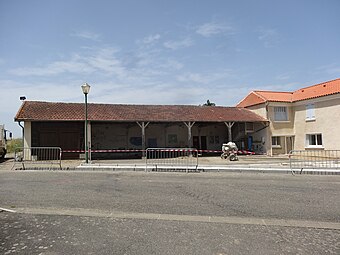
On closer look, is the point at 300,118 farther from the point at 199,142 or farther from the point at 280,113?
the point at 199,142

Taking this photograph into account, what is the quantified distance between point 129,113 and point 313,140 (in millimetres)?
15315

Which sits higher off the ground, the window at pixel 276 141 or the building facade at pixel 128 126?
the building facade at pixel 128 126

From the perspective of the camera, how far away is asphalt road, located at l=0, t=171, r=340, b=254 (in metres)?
3.99

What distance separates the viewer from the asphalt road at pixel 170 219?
3992 mm

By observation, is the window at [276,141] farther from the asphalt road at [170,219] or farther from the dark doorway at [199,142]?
the asphalt road at [170,219]

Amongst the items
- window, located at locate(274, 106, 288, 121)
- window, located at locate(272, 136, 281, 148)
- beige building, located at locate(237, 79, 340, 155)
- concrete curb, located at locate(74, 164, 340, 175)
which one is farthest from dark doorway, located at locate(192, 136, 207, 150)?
concrete curb, located at locate(74, 164, 340, 175)

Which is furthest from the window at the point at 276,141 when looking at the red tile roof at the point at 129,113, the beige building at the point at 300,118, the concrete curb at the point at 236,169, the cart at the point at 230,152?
the concrete curb at the point at 236,169

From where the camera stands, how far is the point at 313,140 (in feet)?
76.7

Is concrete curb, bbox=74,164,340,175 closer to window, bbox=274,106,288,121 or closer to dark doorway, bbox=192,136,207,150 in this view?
window, bbox=274,106,288,121

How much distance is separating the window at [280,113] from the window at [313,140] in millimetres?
2525

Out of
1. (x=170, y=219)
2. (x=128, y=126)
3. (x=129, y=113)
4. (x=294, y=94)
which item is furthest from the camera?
(x=294, y=94)

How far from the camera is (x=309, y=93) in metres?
24.5

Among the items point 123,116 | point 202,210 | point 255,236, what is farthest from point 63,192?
point 123,116

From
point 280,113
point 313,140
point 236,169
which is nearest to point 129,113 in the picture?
point 236,169
